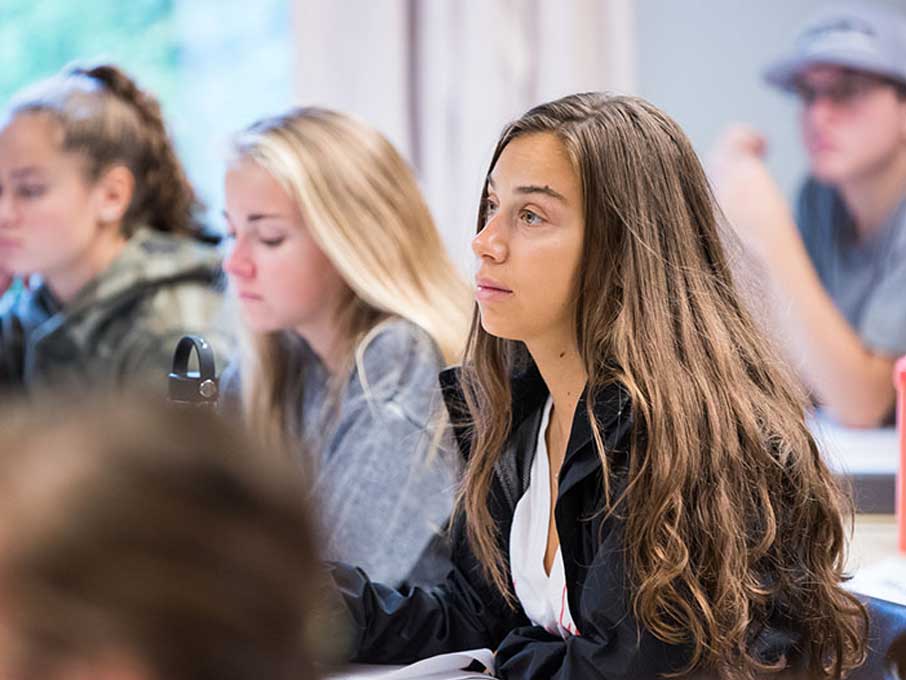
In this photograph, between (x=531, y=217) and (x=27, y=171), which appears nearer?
(x=531, y=217)

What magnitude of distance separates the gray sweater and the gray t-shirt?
86 centimetres

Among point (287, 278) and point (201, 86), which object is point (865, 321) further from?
point (201, 86)

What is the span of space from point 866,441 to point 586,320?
90cm

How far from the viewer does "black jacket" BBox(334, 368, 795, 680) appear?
1005mm

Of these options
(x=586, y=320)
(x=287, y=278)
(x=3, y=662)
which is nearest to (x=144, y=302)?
(x=287, y=278)

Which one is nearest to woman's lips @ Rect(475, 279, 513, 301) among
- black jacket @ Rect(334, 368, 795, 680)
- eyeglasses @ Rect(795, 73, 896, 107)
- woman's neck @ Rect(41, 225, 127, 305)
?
black jacket @ Rect(334, 368, 795, 680)

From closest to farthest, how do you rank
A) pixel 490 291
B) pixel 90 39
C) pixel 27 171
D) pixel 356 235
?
pixel 490 291, pixel 356 235, pixel 27 171, pixel 90 39

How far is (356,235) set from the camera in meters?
1.60

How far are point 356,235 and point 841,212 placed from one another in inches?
40.7

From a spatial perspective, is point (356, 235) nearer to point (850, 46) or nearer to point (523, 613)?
point (523, 613)

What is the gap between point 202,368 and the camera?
1.15 m

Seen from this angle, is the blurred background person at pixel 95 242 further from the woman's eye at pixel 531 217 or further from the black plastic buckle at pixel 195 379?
the woman's eye at pixel 531 217

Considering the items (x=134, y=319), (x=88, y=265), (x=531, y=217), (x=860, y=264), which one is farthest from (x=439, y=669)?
(x=860, y=264)

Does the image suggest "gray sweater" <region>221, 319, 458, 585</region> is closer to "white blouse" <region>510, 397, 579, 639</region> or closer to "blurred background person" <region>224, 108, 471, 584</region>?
"blurred background person" <region>224, 108, 471, 584</region>
